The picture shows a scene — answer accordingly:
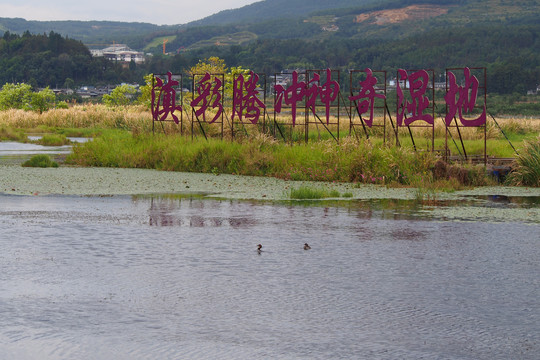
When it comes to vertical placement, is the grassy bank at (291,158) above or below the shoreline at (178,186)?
above

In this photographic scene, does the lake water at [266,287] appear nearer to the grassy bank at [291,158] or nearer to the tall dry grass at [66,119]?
the grassy bank at [291,158]

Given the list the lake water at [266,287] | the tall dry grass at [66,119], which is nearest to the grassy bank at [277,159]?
the lake water at [266,287]

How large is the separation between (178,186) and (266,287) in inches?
443

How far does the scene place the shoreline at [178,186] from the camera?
18.5 meters

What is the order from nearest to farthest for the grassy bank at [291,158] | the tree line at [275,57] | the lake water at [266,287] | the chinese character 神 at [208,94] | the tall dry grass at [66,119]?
the lake water at [266,287] → the grassy bank at [291,158] → the chinese character 神 at [208,94] → the tall dry grass at [66,119] → the tree line at [275,57]

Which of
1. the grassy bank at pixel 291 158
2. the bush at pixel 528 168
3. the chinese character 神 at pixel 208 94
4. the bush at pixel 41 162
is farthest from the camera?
the chinese character 神 at pixel 208 94

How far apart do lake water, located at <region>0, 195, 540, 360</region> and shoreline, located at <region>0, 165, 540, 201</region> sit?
371cm

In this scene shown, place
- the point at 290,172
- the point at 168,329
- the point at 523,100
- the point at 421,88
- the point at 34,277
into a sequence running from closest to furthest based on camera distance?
the point at 168,329 < the point at 34,277 < the point at 290,172 < the point at 421,88 < the point at 523,100

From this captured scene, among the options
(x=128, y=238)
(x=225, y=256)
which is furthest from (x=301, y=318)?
(x=128, y=238)

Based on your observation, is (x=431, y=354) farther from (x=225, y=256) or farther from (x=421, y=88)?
(x=421, y=88)

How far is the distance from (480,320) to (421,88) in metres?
16.5

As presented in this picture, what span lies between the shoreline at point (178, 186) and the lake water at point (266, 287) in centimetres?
371

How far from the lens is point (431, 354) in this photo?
6.82 meters

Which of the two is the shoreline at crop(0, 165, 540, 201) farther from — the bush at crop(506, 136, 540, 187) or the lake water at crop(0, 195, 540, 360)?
the lake water at crop(0, 195, 540, 360)
